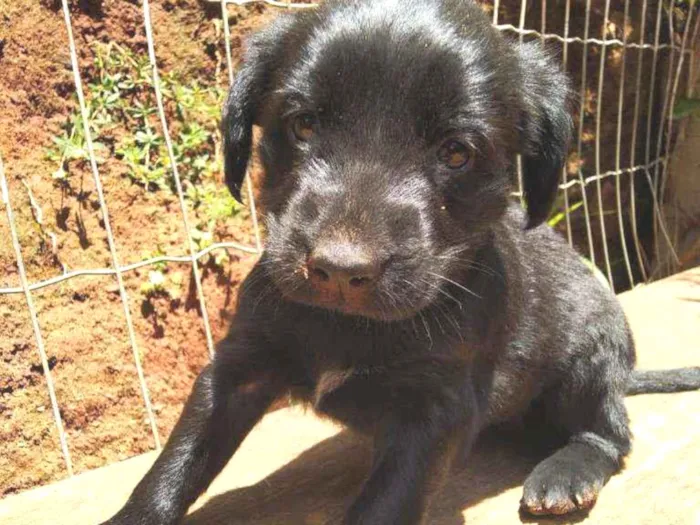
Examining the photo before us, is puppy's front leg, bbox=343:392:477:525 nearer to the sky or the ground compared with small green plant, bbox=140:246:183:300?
nearer to the sky

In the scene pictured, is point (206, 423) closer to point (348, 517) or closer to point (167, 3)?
point (348, 517)

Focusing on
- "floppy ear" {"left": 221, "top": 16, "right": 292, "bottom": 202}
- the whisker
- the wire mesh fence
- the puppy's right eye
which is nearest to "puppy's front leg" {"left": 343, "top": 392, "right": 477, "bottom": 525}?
the whisker

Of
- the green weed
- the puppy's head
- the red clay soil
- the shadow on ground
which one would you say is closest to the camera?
the puppy's head

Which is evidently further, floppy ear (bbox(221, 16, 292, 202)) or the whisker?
floppy ear (bbox(221, 16, 292, 202))

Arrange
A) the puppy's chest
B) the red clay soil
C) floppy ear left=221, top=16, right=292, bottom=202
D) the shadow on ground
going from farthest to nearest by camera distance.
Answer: the red clay soil → the shadow on ground → floppy ear left=221, top=16, right=292, bottom=202 → the puppy's chest

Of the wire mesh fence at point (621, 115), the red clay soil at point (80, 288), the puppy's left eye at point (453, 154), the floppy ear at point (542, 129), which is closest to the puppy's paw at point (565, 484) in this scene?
the floppy ear at point (542, 129)

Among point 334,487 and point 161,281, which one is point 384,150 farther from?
point 161,281

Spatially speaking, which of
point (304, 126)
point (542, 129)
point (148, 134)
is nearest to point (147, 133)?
point (148, 134)

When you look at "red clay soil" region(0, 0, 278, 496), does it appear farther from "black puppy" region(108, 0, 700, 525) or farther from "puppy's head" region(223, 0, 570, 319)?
"puppy's head" region(223, 0, 570, 319)
